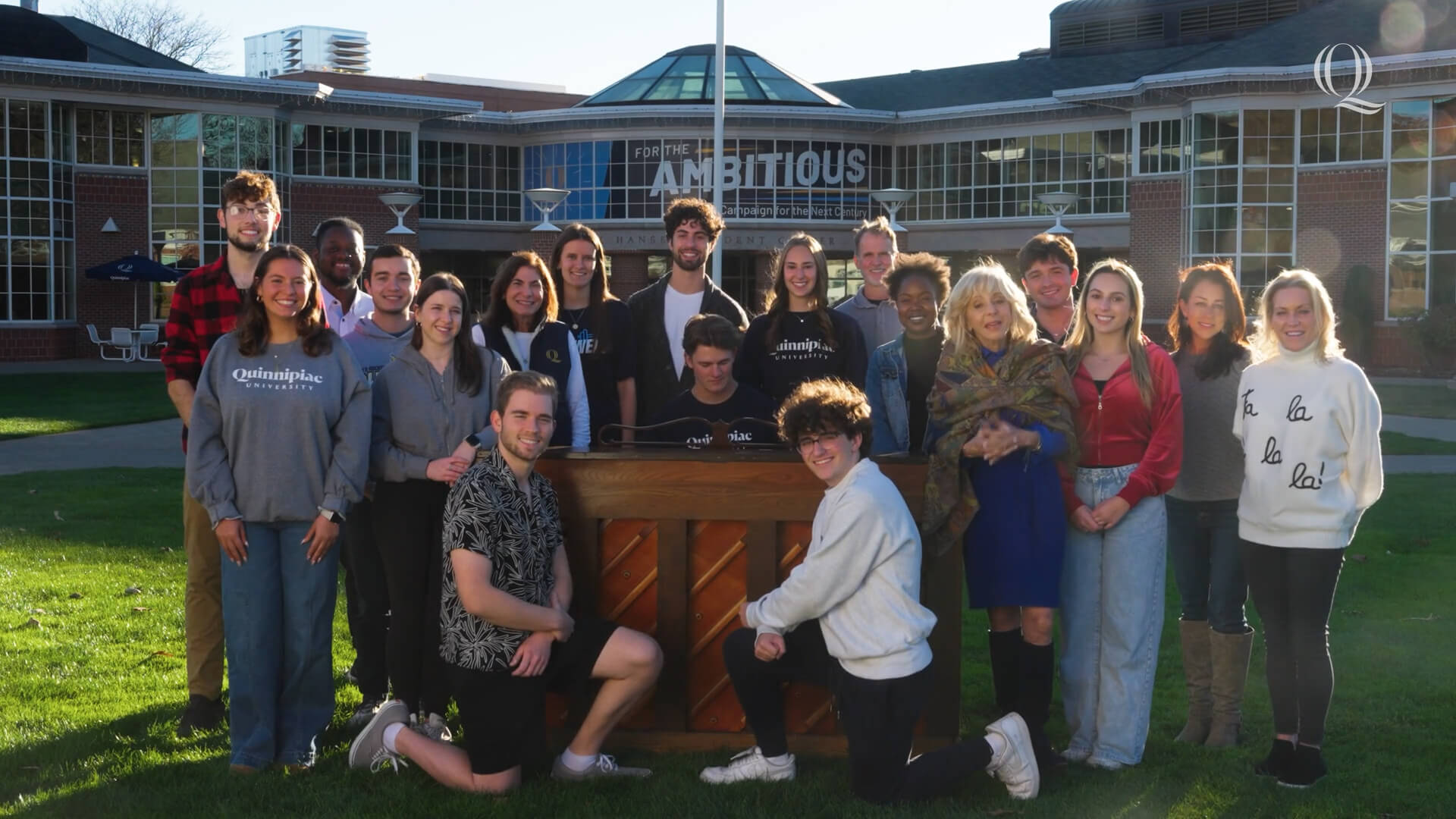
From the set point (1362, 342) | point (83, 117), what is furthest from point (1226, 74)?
point (83, 117)

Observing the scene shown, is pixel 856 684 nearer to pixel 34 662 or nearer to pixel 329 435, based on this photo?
pixel 329 435

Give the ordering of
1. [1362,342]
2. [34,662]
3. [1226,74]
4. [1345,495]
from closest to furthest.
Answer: [1345,495], [34,662], [1362,342], [1226,74]

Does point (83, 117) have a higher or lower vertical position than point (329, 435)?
higher

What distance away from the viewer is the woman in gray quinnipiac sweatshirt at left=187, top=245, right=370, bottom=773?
5023mm

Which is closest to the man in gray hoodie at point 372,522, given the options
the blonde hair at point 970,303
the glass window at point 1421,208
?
the blonde hair at point 970,303

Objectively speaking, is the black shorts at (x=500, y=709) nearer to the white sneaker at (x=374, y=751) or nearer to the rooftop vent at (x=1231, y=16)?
the white sneaker at (x=374, y=751)

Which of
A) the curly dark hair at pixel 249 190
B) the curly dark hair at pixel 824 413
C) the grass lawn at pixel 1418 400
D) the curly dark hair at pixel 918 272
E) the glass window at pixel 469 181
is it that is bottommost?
the grass lawn at pixel 1418 400

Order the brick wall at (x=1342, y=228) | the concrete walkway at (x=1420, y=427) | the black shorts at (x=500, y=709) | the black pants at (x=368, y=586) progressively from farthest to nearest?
the brick wall at (x=1342, y=228) → the concrete walkway at (x=1420, y=427) → the black pants at (x=368, y=586) → the black shorts at (x=500, y=709)

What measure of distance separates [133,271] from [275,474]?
1365 inches

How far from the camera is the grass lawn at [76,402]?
18.6 meters

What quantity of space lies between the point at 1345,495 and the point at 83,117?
126ft

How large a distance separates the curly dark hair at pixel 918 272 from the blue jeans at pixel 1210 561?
1.31 metres

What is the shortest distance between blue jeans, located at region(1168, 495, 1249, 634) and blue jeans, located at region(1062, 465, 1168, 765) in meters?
0.35

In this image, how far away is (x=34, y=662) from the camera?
6773 millimetres
